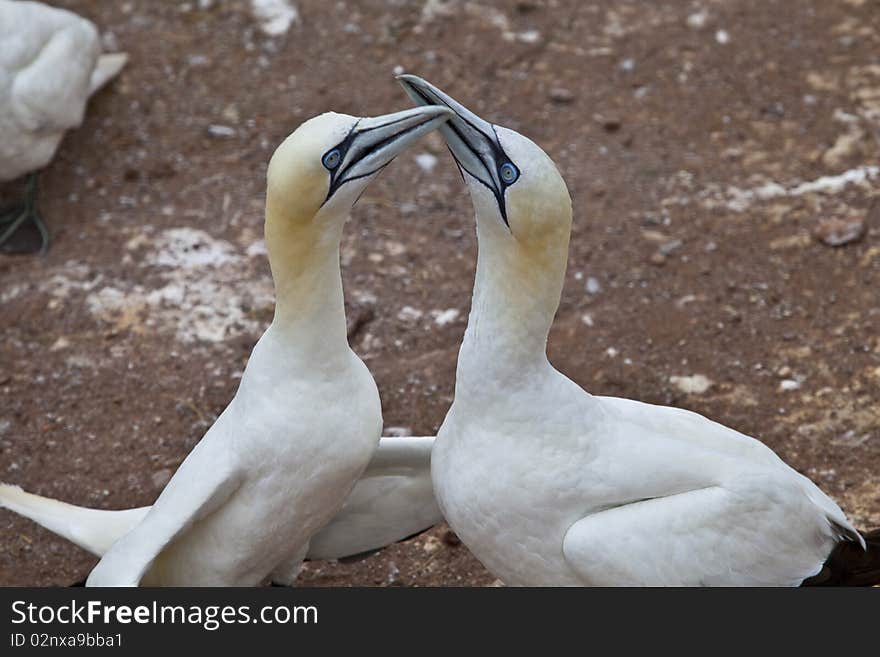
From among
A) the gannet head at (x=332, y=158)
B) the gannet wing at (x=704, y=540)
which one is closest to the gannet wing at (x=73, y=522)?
the gannet head at (x=332, y=158)

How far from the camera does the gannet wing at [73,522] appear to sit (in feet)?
14.2

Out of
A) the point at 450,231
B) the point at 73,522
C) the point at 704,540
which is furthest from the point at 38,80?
the point at 704,540

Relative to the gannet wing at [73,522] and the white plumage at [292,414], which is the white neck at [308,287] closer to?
the white plumage at [292,414]

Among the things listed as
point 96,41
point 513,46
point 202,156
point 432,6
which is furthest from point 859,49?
point 96,41

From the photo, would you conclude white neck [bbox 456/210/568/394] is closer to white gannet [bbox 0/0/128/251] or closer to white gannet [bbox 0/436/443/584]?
white gannet [bbox 0/436/443/584]

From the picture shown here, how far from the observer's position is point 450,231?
678cm

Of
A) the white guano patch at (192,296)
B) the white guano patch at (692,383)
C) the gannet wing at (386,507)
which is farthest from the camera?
the white guano patch at (192,296)

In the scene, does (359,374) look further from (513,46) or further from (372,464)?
(513,46)

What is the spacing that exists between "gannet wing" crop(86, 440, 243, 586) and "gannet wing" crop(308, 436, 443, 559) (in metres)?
0.54

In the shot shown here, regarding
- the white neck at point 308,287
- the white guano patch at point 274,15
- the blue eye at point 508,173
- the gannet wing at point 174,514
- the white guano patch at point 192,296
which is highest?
the blue eye at point 508,173

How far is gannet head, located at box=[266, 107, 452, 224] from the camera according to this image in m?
3.56

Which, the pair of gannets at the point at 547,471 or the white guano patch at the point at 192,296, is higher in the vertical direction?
the pair of gannets at the point at 547,471

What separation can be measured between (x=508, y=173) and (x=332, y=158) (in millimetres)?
488

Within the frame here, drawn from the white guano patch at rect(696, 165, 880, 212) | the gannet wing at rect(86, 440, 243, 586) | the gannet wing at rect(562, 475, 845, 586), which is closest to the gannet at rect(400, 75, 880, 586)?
the gannet wing at rect(562, 475, 845, 586)
